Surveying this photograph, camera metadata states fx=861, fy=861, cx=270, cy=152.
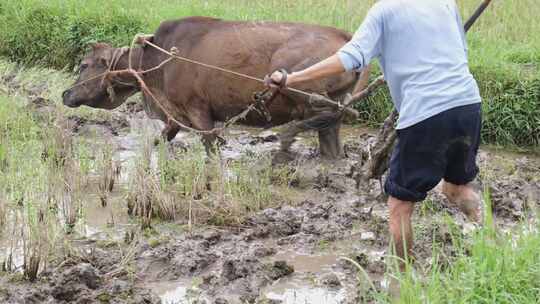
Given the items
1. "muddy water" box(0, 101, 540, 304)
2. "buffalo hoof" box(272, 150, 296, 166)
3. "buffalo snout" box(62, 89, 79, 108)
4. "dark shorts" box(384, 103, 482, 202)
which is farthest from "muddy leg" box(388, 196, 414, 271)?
"buffalo snout" box(62, 89, 79, 108)

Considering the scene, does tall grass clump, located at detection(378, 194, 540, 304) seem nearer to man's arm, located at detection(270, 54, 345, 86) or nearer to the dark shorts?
the dark shorts

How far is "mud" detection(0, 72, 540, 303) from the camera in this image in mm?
4785

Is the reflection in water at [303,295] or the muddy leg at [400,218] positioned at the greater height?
the muddy leg at [400,218]

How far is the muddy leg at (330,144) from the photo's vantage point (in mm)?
7586

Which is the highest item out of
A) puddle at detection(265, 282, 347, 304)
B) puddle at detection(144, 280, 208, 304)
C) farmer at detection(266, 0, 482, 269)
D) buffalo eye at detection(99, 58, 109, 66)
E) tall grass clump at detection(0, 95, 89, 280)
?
farmer at detection(266, 0, 482, 269)

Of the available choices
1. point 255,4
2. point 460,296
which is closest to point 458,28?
point 460,296

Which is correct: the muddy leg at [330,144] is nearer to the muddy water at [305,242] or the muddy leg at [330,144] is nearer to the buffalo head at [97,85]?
the muddy water at [305,242]

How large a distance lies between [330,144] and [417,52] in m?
3.36

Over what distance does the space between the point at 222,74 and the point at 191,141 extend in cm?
136

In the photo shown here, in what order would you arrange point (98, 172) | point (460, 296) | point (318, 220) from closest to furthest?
1. point (460, 296)
2. point (318, 220)
3. point (98, 172)

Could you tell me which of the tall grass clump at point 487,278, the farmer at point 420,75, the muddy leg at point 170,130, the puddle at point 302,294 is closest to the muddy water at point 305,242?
the puddle at point 302,294

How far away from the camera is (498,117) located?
321 inches

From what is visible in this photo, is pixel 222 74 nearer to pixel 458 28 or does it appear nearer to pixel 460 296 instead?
pixel 458 28

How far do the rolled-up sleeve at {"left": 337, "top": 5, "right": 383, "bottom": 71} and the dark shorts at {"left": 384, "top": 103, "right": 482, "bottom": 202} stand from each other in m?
0.43
